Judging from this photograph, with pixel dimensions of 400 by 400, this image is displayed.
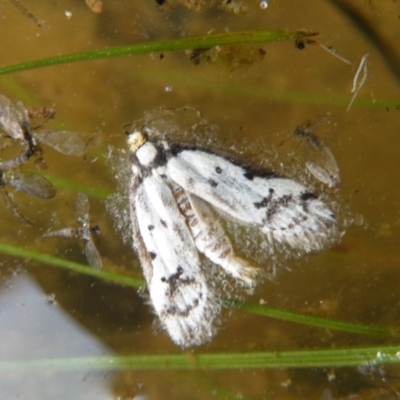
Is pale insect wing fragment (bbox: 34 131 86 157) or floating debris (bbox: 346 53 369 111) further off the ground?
pale insect wing fragment (bbox: 34 131 86 157)

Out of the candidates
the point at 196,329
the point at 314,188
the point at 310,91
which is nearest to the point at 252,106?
the point at 310,91

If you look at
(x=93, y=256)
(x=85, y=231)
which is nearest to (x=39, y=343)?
(x=93, y=256)

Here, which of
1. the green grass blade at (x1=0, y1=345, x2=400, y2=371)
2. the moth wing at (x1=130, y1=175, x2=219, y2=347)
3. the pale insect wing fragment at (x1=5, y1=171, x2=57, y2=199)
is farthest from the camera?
the pale insect wing fragment at (x1=5, y1=171, x2=57, y2=199)

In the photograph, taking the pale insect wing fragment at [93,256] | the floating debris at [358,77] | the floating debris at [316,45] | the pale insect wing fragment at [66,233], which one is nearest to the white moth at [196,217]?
the pale insect wing fragment at [93,256]

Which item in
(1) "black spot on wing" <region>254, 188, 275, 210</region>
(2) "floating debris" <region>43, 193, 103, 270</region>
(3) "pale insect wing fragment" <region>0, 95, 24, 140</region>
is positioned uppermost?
(3) "pale insect wing fragment" <region>0, 95, 24, 140</region>

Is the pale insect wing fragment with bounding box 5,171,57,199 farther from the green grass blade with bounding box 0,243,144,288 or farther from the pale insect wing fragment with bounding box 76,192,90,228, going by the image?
the green grass blade with bounding box 0,243,144,288

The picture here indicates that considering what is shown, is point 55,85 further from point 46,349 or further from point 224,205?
point 46,349

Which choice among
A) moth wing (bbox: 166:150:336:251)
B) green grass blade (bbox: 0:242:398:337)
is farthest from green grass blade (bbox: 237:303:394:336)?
moth wing (bbox: 166:150:336:251)
